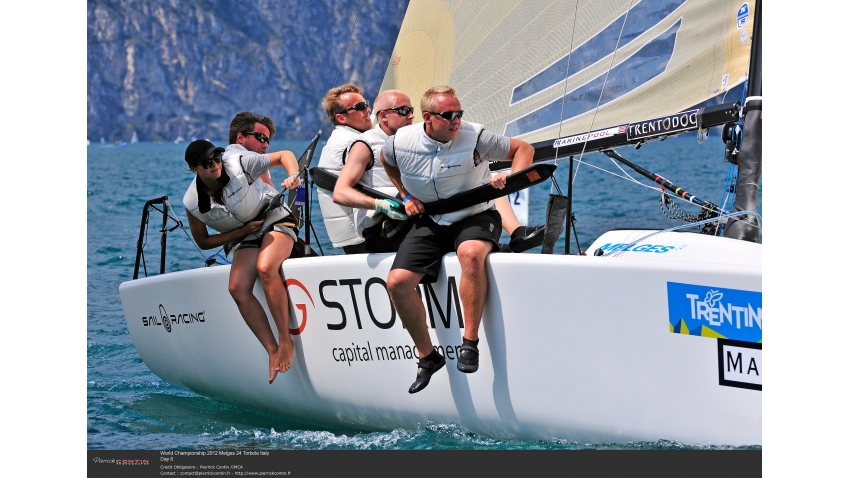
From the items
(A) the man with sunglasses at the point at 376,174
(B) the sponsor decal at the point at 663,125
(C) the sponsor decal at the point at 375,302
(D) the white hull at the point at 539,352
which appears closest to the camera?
(D) the white hull at the point at 539,352

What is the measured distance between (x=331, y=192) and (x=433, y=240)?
625mm

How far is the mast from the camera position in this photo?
3.63 metres

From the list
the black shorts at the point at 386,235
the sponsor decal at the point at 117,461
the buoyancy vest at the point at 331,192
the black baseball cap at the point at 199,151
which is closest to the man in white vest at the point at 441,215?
the black shorts at the point at 386,235

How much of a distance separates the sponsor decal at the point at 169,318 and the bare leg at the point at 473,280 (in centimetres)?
143

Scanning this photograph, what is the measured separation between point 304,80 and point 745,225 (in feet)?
196

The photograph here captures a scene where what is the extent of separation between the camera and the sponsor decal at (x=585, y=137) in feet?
13.5

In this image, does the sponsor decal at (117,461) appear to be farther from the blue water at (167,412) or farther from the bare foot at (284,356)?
the bare foot at (284,356)

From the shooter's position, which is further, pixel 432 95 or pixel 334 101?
pixel 334 101

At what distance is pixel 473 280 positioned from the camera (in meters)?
A: 3.21

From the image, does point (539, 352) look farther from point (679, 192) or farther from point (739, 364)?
point (679, 192)

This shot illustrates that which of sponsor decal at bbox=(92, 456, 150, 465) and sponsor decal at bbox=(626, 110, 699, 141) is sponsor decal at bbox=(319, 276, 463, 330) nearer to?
sponsor decal at bbox=(92, 456, 150, 465)

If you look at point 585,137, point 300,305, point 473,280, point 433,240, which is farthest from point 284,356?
point 585,137

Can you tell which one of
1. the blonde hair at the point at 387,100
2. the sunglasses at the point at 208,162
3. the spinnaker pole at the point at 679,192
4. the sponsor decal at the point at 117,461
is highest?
the blonde hair at the point at 387,100
